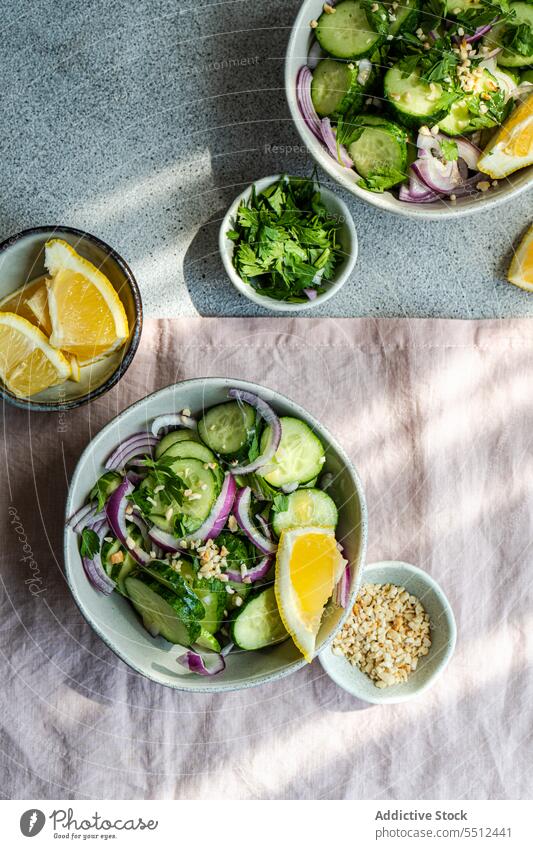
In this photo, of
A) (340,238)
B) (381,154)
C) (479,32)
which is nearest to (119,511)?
Result: (340,238)

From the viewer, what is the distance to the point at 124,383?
49.3 inches

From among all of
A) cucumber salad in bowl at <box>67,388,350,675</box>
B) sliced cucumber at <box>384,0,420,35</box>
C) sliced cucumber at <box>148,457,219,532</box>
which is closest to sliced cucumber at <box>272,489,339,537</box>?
cucumber salad in bowl at <box>67,388,350,675</box>

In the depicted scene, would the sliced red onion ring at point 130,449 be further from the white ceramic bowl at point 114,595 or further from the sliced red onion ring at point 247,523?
the sliced red onion ring at point 247,523

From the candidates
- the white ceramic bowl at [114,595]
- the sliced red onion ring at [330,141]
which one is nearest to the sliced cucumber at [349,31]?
the sliced red onion ring at [330,141]

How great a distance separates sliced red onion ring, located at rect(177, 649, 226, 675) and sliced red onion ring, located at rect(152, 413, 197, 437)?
1.05ft

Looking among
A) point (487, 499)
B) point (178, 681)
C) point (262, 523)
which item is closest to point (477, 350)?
point (487, 499)

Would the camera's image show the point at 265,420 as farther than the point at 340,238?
No

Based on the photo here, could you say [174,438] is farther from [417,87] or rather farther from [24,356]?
[417,87]

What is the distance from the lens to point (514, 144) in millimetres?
1151

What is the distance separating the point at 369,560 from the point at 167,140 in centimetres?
77

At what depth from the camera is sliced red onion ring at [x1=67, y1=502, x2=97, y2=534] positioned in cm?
107

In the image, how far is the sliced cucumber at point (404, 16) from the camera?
3.75 ft
